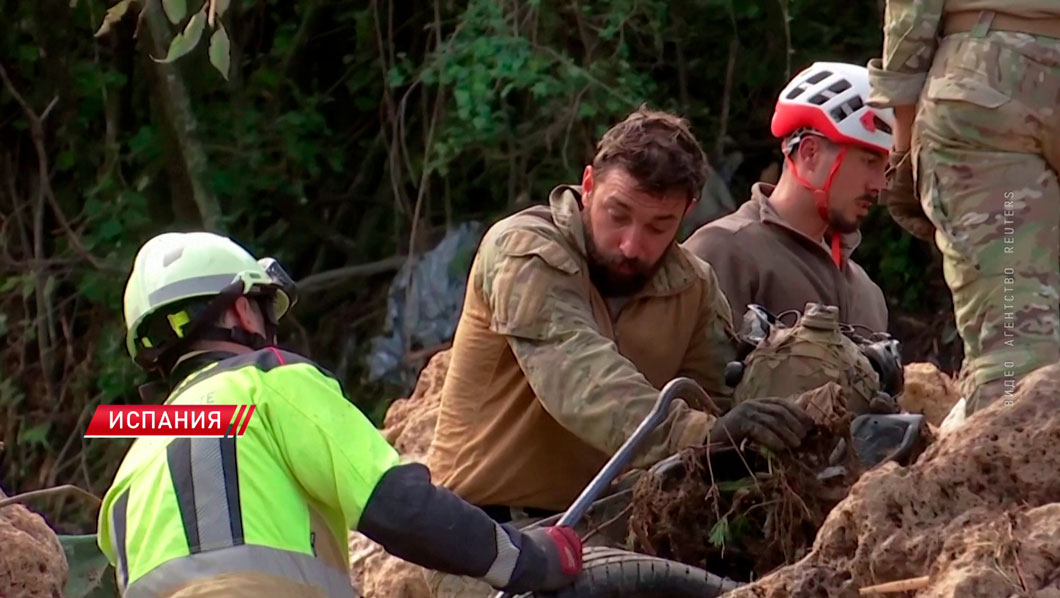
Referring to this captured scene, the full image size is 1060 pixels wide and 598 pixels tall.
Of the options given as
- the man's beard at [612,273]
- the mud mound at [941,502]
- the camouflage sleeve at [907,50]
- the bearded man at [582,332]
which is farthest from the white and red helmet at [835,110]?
the mud mound at [941,502]

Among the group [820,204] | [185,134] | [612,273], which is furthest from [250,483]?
[185,134]

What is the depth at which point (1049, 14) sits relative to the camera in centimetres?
470

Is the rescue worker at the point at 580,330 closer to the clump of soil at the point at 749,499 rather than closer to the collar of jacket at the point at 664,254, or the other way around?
the collar of jacket at the point at 664,254

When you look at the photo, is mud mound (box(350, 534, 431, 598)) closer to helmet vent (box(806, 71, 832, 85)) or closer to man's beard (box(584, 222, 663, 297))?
man's beard (box(584, 222, 663, 297))

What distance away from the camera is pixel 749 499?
14.1 feet

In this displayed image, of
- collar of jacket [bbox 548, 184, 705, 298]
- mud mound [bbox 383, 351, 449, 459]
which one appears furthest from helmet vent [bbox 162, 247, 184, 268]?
mud mound [bbox 383, 351, 449, 459]

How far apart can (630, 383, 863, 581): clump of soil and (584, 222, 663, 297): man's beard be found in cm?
63

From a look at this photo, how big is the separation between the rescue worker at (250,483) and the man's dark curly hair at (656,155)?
→ 1.36 metres

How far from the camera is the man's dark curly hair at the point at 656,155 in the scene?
4758mm

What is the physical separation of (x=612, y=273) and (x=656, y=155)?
1.02 ft

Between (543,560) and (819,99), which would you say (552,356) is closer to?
(543,560)

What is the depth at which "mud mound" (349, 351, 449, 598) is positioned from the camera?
17.8 feet

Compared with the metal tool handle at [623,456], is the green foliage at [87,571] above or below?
below

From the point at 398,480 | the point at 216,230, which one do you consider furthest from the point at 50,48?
the point at 398,480
